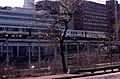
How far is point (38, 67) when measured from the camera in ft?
101

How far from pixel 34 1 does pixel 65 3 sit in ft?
12.3

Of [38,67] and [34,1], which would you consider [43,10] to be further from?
[38,67]

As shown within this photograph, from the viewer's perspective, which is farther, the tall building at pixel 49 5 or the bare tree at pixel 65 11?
the tall building at pixel 49 5

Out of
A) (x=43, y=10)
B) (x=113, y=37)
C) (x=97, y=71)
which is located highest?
(x=43, y=10)

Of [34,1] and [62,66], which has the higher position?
[34,1]

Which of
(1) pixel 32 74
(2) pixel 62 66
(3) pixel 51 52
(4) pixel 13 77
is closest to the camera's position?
(4) pixel 13 77

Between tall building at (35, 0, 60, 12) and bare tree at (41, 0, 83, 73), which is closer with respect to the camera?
bare tree at (41, 0, 83, 73)

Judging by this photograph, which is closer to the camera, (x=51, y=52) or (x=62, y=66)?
(x=62, y=66)

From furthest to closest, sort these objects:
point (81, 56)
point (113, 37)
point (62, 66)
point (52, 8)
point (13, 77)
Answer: point (113, 37)
point (81, 56)
point (62, 66)
point (52, 8)
point (13, 77)

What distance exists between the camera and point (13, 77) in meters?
25.7

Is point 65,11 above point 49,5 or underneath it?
underneath

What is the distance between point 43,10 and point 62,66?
628cm

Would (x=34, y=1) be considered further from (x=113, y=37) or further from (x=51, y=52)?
(x=113, y=37)

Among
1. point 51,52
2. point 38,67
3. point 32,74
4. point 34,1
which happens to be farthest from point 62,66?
point 51,52
